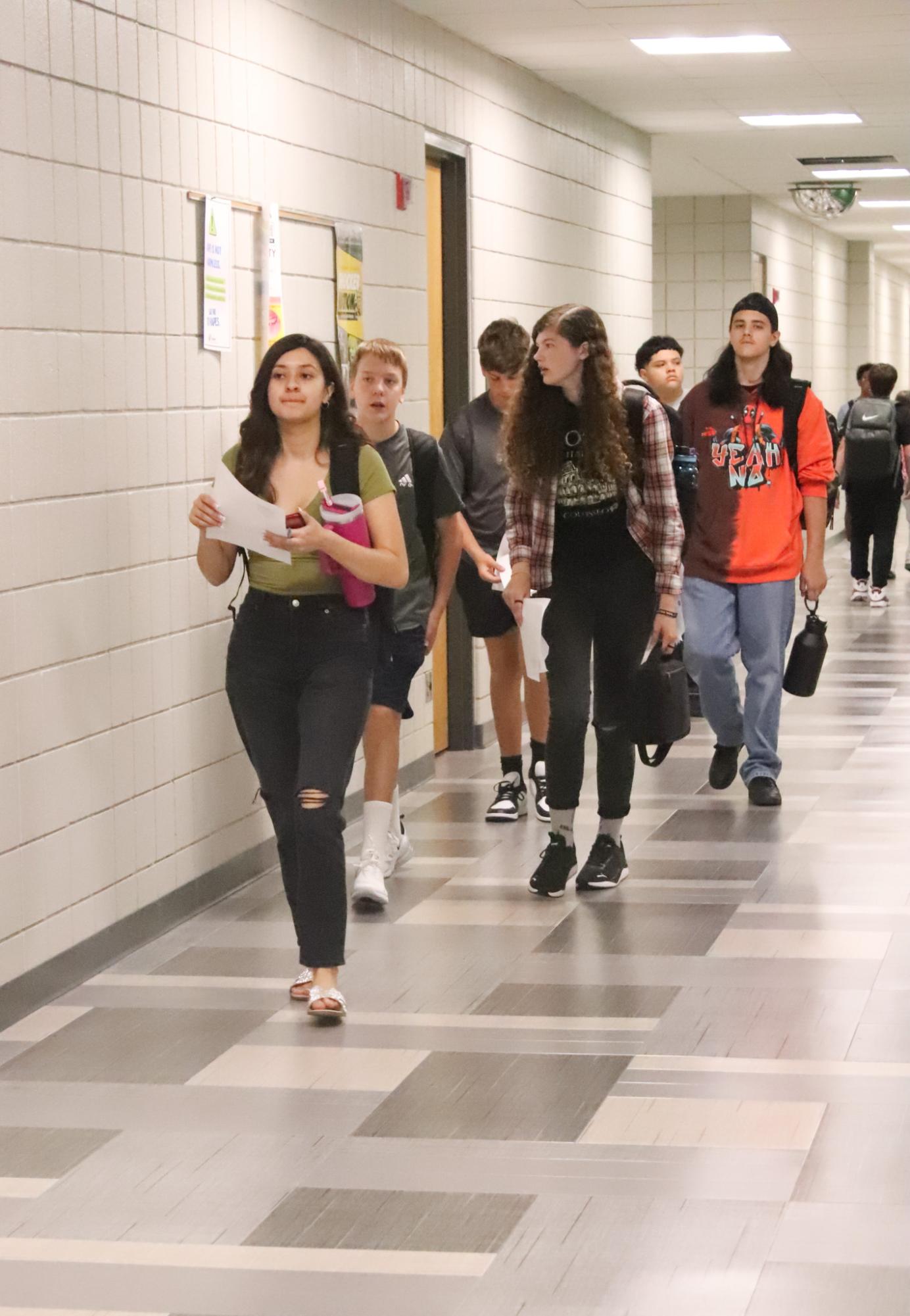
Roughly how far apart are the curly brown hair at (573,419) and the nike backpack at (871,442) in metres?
9.27

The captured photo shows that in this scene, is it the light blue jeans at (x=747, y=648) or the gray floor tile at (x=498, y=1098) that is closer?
the gray floor tile at (x=498, y=1098)

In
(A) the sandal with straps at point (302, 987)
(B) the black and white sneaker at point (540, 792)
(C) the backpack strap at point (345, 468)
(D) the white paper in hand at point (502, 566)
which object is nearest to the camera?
(C) the backpack strap at point (345, 468)

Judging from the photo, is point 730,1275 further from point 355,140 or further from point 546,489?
point 355,140

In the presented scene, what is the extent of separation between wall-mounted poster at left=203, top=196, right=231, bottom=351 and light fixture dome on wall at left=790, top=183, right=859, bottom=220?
34.4ft

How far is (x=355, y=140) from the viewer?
7348 millimetres

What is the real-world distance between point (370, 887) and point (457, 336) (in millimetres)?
3584

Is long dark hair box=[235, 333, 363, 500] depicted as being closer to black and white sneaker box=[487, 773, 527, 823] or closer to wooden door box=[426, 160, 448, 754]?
black and white sneaker box=[487, 773, 527, 823]

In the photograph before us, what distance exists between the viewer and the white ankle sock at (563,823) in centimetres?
601

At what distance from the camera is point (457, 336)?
346 inches

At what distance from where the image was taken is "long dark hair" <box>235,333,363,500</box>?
4730 mm

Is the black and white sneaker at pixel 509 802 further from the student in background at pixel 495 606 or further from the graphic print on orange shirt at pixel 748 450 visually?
the graphic print on orange shirt at pixel 748 450

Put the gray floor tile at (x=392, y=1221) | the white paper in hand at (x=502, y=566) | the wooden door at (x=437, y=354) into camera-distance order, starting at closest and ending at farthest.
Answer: the gray floor tile at (x=392, y=1221) → the white paper in hand at (x=502, y=566) → the wooden door at (x=437, y=354)

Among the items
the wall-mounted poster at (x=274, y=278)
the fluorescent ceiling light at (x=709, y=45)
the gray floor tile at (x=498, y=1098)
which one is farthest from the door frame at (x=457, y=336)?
the gray floor tile at (x=498, y=1098)

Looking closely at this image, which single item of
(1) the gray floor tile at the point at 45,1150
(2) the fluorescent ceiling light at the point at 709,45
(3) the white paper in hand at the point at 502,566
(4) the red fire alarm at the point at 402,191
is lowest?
(1) the gray floor tile at the point at 45,1150
